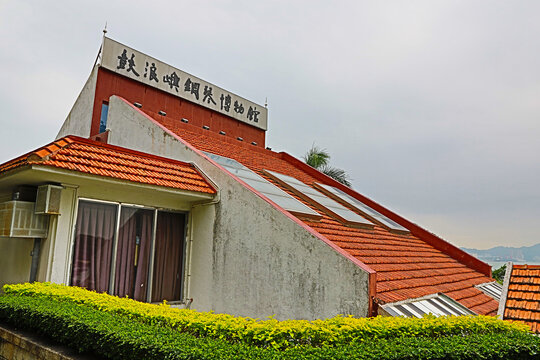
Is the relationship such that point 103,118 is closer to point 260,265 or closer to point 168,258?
point 168,258

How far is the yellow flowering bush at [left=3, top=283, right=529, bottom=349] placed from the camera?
427 centimetres

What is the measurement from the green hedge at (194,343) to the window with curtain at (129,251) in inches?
82.0

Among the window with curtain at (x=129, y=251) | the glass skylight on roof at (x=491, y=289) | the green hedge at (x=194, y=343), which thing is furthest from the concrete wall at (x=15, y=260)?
the glass skylight on roof at (x=491, y=289)

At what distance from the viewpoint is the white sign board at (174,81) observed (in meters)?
13.7

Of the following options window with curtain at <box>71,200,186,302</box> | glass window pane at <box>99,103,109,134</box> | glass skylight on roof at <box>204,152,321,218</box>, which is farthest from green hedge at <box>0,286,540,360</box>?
glass window pane at <box>99,103,109,134</box>

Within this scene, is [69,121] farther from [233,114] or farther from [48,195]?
[48,195]

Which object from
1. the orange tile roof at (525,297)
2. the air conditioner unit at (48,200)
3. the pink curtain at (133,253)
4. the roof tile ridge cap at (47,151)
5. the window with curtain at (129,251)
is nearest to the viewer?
the orange tile roof at (525,297)

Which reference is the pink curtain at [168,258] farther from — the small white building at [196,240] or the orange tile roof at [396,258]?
the orange tile roof at [396,258]

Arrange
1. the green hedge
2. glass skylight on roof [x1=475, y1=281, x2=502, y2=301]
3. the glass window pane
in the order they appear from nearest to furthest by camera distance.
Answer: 1. the green hedge
2. glass skylight on roof [x1=475, y1=281, x2=502, y2=301]
3. the glass window pane

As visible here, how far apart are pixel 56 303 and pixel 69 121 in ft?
37.9

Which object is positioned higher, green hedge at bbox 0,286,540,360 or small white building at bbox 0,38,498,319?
small white building at bbox 0,38,498,319

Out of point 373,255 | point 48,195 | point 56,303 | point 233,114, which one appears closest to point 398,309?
point 373,255

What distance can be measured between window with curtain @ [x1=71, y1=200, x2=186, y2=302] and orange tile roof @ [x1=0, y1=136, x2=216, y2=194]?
0.93 metres

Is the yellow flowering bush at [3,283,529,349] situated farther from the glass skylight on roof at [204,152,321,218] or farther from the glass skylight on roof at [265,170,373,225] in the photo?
the glass skylight on roof at [265,170,373,225]
